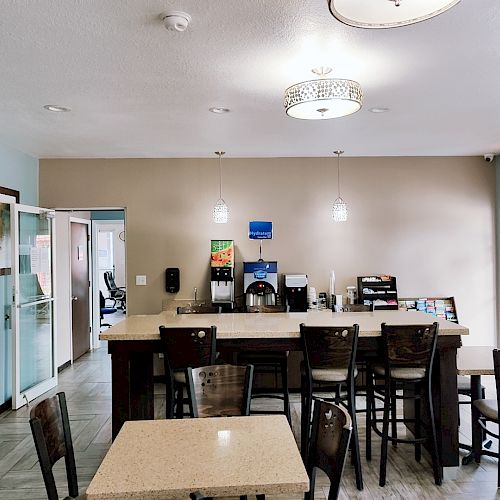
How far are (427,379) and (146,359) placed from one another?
204 centimetres

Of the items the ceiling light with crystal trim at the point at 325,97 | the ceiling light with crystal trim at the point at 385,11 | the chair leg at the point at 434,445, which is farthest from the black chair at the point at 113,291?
the ceiling light with crystal trim at the point at 385,11

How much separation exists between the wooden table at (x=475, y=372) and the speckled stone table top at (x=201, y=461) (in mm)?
1812

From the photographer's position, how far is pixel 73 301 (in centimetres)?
695

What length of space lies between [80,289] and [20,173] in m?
2.46

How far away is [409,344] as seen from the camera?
3.17m

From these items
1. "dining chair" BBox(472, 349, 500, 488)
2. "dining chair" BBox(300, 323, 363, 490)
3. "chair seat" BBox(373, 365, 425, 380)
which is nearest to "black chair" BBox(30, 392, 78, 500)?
"dining chair" BBox(300, 323, 363, 490)

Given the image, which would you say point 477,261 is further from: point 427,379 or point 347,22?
point 347,22

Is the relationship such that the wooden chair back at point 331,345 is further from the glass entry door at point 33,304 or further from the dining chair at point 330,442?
the glass entry door at point 33,304

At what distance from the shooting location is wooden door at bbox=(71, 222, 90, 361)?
23.1 feet

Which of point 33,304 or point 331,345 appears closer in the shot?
→ point 331,345

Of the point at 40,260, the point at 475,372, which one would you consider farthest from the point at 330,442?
the point at 40,260

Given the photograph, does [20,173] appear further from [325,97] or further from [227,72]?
[325,97]

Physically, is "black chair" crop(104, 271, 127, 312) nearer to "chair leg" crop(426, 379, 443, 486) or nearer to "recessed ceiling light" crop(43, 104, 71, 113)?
"recessed ceiling light" crop(43, 104, 71, 113)

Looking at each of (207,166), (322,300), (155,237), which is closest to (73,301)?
(155,237)
